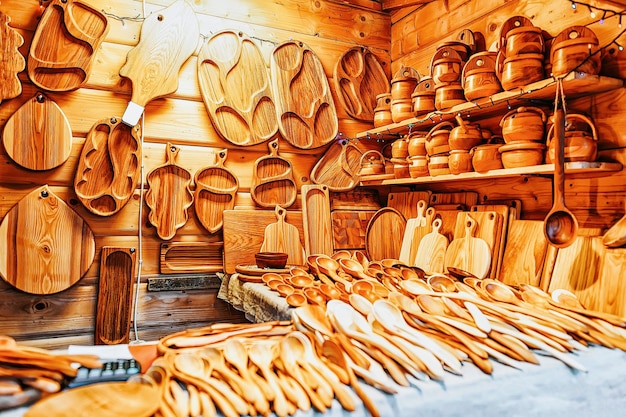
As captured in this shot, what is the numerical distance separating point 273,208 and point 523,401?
162 cm

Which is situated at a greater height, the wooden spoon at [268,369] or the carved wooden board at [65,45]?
the carved wooden board at [65,45]

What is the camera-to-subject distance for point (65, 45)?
196 centimetres

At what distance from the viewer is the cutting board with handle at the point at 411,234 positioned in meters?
2.17

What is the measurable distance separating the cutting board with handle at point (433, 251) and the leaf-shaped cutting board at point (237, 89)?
0.93m

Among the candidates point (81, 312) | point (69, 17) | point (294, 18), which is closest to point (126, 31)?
point (69, 17)

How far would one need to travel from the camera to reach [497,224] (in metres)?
1.82

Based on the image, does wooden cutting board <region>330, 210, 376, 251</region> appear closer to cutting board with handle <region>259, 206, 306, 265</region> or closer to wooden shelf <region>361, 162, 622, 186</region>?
cutting board with handle <region>259, 206, 306, 265</region>

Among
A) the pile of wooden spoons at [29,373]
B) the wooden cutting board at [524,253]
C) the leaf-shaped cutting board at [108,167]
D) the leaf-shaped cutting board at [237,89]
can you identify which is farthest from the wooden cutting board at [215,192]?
the pile of wooden spoons at [29,373]

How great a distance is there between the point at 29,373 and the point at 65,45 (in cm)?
165

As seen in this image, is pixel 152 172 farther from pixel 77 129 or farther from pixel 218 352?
pixel 218 352

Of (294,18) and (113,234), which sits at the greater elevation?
(294,18)

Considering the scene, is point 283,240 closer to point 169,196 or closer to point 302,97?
point 169,196

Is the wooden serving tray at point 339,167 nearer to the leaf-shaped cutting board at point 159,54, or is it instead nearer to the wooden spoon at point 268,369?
the leaf-shaped cutting board at point 159,54

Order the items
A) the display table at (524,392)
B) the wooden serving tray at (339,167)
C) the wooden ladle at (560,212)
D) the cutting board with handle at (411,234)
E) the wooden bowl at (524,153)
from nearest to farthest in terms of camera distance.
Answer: the display table at (524,392) → the wooden ladle at (560,212) → the wooden bowl at (524,153) → the cutting board with handle at (411,234) → the wooden serving tray at (339,167)
